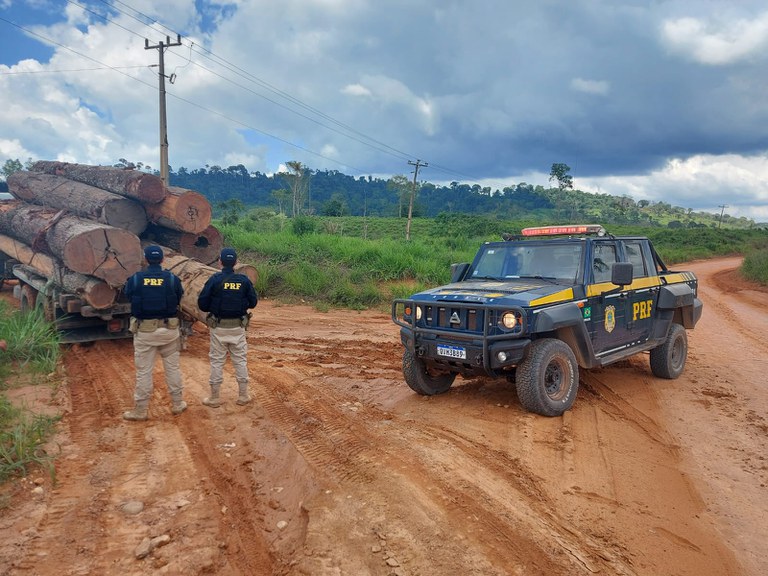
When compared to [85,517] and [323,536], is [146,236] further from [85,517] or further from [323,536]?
[323,536]

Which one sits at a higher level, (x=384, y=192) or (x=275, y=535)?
(x=384, y=192)

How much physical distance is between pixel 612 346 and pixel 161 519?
511 centimetres

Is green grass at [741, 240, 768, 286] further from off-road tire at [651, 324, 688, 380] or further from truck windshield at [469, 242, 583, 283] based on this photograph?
truck windshield at [469, 242, 583, 283]

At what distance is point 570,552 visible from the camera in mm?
3254

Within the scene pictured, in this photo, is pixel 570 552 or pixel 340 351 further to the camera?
pixel 340 351

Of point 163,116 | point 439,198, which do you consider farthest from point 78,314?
point 439,198

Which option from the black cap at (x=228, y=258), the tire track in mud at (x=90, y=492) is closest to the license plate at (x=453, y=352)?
the black cap at (x=228, y=258)

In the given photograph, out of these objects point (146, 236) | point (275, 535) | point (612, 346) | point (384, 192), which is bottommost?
point (275, 535)

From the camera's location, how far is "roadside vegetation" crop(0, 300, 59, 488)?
425 cm

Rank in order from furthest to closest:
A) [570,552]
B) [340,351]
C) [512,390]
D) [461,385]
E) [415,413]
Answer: [340,351], [461,385], [512,390], [415,413], [570,552]

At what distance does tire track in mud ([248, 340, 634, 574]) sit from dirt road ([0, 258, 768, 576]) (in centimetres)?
2

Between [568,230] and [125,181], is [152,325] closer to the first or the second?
[125,181]

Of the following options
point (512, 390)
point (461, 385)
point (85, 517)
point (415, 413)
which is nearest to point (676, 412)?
point (512, 390)

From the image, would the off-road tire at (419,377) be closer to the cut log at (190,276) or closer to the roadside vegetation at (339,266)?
the cut log at (190,276)
